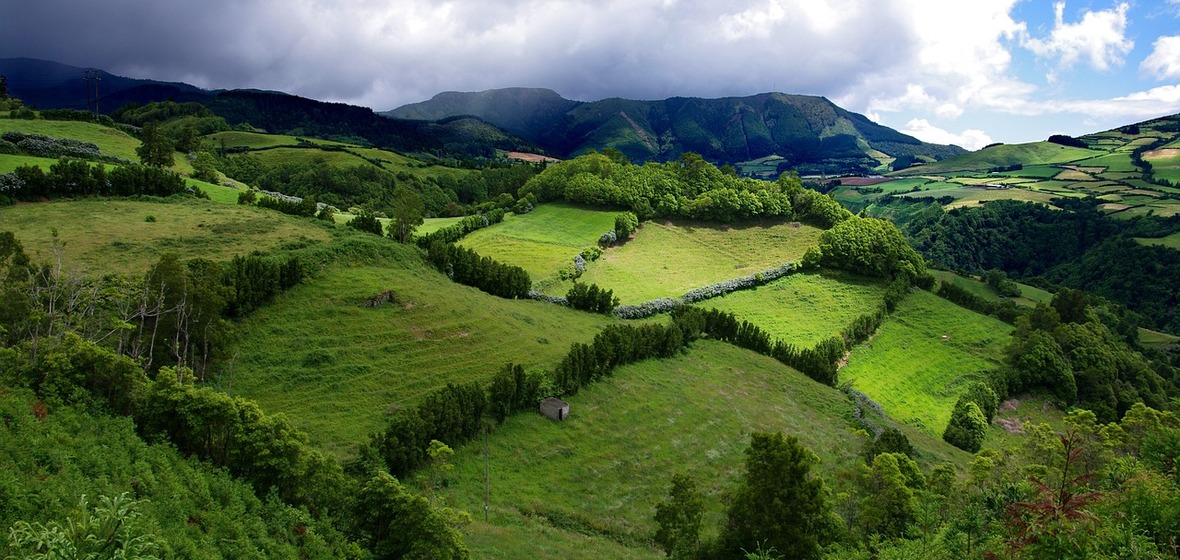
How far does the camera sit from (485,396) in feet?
148

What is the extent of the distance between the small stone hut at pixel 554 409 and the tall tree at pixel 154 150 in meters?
76.2

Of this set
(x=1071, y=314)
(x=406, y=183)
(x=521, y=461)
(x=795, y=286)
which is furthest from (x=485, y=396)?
(x=406, y=183)

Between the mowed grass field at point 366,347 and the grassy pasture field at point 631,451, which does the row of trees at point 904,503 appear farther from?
the mowed grass field at point 366,347

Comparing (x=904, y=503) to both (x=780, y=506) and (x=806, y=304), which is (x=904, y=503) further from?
(x=806, y=304)

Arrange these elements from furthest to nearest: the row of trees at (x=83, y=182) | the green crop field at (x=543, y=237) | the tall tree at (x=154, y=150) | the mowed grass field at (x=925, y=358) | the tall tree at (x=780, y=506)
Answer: the green crop field at (x=543, y=237)
the tall tree at (x=154, y=150)
the mowed grass field at (x=925, y=358)
the row of trees at (x=83, y=182)
the tall tree at (x=780, y=506)

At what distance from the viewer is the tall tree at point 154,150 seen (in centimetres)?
9025

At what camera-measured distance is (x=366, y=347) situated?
165 ft

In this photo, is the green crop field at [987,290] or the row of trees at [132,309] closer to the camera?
the row of trees at [132,309]

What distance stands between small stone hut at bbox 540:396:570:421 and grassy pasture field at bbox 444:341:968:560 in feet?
1.95

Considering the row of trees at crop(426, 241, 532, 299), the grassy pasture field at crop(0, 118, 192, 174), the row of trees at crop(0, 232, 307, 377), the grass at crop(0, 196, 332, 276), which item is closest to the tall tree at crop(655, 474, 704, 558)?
the row of trees at crop(0, 232, 307, 377)

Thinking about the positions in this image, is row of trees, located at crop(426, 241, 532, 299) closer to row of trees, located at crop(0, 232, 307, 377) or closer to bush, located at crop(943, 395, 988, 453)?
row of trees, located at crop(0, 232, 307, 377)

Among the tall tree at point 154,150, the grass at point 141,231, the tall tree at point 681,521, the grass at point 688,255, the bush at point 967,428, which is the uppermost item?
the tall tree at point 154,150

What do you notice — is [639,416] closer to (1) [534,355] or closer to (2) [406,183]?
(1) [534,355]

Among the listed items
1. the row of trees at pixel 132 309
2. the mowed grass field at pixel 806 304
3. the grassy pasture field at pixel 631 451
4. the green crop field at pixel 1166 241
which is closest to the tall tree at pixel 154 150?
the row of trees at pixel 132 309
